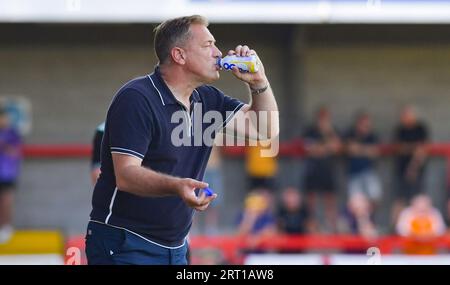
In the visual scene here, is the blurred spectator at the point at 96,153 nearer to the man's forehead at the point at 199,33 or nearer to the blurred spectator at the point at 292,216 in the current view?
the man's forehead at the point at 199,33

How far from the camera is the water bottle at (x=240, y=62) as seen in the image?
5492 mm

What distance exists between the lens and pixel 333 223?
16.5 metres

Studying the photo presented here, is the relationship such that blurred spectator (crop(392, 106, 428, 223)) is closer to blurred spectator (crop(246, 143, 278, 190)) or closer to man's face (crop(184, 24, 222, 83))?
blurred spectator (crop(246, 143, 278, 190))

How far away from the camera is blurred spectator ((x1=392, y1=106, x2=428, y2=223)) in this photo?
16344 mm

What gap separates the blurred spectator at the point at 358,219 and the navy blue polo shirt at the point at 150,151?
389 inches

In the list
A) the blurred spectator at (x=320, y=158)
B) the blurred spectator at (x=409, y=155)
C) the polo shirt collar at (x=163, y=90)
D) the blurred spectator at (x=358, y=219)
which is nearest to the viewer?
the polo shirt collar at (x=163, y=90)

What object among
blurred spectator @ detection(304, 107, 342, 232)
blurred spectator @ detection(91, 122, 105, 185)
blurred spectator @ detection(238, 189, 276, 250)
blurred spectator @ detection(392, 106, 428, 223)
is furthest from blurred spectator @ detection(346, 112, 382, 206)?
blurred spectator @ detection(91, 122, 105, 185)

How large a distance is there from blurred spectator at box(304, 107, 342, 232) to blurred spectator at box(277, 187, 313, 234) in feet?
3.51

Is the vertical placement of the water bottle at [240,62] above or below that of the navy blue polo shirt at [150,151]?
above

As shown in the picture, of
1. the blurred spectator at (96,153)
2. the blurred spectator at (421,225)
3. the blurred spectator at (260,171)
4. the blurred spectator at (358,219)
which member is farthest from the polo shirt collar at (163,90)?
the blurred spectator at (260,171)

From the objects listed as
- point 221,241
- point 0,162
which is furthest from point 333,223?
point 0,162

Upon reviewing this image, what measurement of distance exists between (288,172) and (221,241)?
4240 millimetres

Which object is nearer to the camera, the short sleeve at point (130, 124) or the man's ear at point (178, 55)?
the short sleeve at point (130, 124)

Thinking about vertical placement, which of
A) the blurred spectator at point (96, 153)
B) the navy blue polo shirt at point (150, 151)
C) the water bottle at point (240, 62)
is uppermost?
the blurred spectator at point (96, 153)
